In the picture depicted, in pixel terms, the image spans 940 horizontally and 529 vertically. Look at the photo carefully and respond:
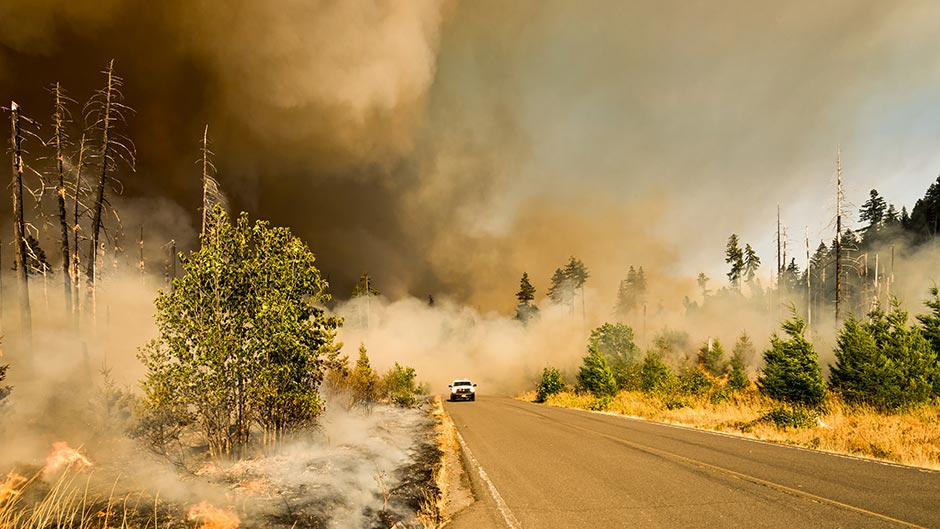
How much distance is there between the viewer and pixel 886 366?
54.1 feet

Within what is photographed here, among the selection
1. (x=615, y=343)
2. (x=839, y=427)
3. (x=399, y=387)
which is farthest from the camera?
(x=615, y=343)

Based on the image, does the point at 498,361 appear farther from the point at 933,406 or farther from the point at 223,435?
the point at 223,435

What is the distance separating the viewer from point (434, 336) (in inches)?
3499

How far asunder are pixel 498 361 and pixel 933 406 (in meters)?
65.3

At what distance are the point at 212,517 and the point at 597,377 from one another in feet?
103

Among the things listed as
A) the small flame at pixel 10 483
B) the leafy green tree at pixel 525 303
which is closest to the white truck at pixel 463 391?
the small flame at pixel 10 483

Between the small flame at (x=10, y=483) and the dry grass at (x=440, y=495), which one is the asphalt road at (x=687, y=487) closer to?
the dry grass at (x=440, y=495)

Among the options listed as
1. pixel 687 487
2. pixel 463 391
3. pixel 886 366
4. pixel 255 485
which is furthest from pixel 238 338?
pixel 463 391

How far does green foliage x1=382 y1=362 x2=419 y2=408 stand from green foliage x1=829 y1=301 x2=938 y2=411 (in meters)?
23.0

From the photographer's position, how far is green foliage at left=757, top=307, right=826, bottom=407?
17.9 m

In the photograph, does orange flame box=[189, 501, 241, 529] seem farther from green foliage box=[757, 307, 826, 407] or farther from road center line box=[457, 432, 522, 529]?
green foliage box=[757, 307, 826, 407]

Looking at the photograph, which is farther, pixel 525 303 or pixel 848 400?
pixel 525 303

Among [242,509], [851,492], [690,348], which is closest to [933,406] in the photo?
[851,492]

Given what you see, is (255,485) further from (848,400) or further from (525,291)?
(525,291)
